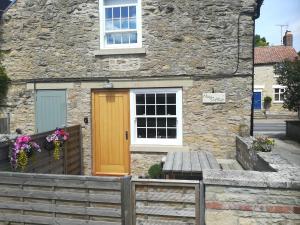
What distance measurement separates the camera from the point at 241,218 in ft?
13.3

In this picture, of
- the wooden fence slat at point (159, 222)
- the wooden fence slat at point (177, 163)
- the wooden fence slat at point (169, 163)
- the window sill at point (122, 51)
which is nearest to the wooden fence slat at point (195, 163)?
the wooden fence slat at point (177, 163)

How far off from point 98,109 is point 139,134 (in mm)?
1427

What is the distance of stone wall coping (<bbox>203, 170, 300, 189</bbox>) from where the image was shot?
12.8 feet

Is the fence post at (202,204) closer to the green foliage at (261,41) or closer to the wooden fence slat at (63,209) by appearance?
the wooden fence slat at (63,209)

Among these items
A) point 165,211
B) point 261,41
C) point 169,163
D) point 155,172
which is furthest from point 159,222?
point 261,41

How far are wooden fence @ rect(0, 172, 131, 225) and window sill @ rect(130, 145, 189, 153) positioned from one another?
4061 millimetres

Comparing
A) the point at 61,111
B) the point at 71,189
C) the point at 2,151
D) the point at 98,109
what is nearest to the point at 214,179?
the point at 71,189

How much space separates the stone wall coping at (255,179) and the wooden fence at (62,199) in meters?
1.22

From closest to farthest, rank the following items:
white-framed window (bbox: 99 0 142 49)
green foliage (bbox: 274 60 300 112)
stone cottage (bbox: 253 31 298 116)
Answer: white-framed window (bbox: 99 0 142 49) < green foliage (bbox: 274 60 300 112) < stone cottage (bbox: 253 31 298 116)

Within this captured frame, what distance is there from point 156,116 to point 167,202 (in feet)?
14.6

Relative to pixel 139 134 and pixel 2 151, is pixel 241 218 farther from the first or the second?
pixel 139 134

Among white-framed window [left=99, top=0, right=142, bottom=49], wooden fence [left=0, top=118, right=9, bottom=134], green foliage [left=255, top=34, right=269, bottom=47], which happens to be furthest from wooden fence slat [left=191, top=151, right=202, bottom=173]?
green foliage [left=255, top=34, right=269, bottom=47]

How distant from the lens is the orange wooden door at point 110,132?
8.65m

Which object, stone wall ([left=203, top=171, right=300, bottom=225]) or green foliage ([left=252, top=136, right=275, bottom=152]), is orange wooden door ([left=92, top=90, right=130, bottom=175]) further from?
stone wall ([left=203, top=171, right=300, bottom=225])
